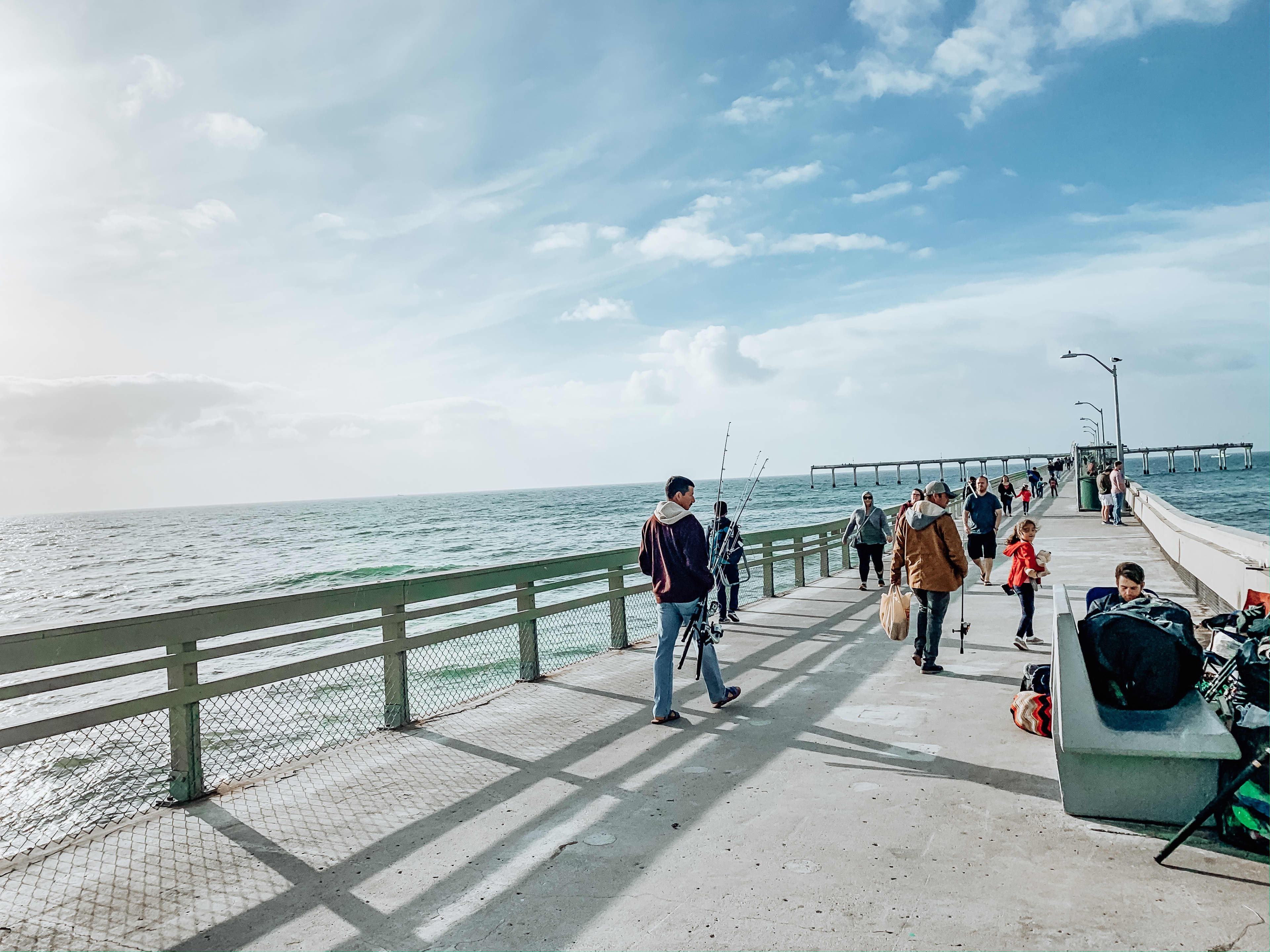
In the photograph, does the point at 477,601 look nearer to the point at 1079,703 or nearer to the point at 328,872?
the point at 328,872

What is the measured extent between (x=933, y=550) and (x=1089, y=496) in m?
28.8

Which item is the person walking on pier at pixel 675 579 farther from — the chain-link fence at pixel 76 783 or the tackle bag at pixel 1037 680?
the chain-link fence at pixel 76 783

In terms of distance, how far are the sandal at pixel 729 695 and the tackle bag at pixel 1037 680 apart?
2086 mm

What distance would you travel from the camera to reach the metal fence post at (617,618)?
9.34m

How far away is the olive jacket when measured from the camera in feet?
24.7

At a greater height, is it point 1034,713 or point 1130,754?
point 1130,754

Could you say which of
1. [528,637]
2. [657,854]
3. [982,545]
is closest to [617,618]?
[528,637]

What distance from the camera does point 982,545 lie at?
13461 mm

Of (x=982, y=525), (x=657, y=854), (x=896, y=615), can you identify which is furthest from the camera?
(x=982, y=525)

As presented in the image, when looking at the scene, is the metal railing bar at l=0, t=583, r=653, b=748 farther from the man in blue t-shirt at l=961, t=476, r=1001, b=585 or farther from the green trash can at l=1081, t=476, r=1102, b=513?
the green trash can at l=1081, t=476, r=1102, b=513

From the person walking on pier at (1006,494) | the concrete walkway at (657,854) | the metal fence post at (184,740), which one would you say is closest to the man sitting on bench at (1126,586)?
the concrete walkway at (657,854)

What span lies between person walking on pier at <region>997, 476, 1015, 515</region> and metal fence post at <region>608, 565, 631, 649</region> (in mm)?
21853

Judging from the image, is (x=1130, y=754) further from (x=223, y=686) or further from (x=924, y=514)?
(x=223, y=686)

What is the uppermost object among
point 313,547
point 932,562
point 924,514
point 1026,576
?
point 924,514
